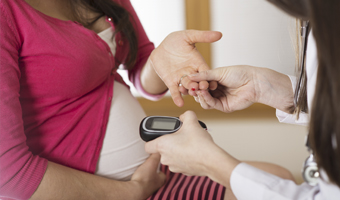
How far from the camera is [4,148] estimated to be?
64 centimetres

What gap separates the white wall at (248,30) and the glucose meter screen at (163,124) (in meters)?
1.13

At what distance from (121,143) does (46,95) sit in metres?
0.24

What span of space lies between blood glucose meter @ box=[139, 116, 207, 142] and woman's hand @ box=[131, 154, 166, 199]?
17 centimetres

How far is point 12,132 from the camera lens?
65cm

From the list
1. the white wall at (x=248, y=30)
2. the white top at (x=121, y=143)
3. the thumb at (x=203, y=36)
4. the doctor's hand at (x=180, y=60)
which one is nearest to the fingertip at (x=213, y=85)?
the doctor's hand at (x=180, y=60)

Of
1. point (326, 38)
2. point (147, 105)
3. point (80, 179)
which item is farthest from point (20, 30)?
point (147, 105)

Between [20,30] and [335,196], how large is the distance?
2.27 feet

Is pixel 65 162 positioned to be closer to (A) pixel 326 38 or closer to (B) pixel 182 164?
(B) pixel 182 164

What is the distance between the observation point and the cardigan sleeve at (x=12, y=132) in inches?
25.2

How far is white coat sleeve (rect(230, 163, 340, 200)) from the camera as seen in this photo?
523 millimetres

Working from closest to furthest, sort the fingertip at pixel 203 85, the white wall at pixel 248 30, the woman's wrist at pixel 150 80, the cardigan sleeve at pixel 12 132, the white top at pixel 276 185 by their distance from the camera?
the white top at pixel 276 185, the cardigan sleeve at pixel 12 132, the fingertip at pixel 203 85, the woman's wrist at pixel 150 80, the white wall at pixel 248 30

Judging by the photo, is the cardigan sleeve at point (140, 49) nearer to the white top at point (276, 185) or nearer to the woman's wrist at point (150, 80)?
the woman's wrist at point (150, 80)

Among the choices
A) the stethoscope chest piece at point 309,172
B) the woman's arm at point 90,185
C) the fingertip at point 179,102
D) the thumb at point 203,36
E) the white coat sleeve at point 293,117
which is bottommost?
the stethoscope chest piece at point 309,172

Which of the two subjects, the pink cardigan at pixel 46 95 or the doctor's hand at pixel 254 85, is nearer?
the pink cardigan at pixel 46 95
